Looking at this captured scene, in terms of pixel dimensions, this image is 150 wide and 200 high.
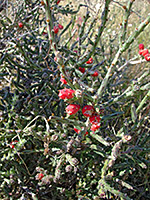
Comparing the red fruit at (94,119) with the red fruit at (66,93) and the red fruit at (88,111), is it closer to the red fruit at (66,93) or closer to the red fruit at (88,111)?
the red fruit at (88,111)

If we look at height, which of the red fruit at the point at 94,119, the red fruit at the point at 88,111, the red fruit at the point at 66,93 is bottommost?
the red fruit at the point at 94,119

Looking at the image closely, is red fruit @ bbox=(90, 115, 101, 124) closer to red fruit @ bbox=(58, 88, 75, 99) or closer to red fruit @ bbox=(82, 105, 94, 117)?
red fruit @ bbox=(82, 105, 94, 117)

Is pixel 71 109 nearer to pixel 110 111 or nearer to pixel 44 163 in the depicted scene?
pixel 110 111

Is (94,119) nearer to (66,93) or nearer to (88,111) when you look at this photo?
Answer: (88,111)

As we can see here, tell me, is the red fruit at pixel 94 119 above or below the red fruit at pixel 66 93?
below

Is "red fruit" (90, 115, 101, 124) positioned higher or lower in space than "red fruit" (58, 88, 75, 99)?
lower

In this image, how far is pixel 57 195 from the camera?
4.09 feet

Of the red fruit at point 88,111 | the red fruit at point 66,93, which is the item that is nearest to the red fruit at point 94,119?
the red fruit at point 88,111

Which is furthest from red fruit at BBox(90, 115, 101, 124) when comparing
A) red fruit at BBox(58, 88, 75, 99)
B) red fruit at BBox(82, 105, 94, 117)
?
red fruit at BBox(58, 88, 75, 99)

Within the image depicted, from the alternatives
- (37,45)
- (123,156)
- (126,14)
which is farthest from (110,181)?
(37,45)

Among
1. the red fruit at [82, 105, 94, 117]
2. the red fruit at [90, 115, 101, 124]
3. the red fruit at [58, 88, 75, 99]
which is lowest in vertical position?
the red fruit at [90, 115, 101, 124]

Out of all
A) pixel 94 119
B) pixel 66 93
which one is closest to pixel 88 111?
pixel 94 119

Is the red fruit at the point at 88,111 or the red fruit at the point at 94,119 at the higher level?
the red fruit at the point at 88,111

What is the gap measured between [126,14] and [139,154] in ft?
2.75
